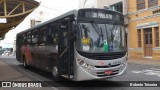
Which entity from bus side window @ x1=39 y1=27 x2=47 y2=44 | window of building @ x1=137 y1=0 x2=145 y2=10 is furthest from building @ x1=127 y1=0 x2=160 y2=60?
bus side window @ x1=39 y1=27 x2=47 y2=44

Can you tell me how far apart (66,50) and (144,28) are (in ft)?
64.7

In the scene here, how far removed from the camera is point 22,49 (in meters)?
21.4

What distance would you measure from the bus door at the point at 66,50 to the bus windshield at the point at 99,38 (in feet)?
Answer: 1.94

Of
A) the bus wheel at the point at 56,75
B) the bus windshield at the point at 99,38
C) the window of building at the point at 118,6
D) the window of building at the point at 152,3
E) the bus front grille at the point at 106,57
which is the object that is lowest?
the bus wheel at the point at 56,75

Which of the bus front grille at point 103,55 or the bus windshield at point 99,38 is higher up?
the bus windshield at point 99,38

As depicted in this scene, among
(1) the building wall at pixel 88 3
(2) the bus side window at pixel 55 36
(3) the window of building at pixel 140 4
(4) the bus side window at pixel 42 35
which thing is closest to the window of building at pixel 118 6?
(3) the window of building at pixel 140 4

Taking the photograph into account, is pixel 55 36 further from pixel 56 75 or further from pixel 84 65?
pixel 84 65

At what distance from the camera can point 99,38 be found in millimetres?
10766

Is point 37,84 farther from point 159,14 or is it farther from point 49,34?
point 159,14

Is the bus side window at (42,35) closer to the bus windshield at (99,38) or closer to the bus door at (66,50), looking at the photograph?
the bus door at (66,50)

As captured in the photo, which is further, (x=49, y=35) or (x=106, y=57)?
(x=49, y=35)

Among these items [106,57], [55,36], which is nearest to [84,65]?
[106,57]

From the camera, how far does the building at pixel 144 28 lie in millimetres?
27781

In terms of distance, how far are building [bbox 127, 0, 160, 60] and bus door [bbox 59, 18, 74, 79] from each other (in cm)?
1717
